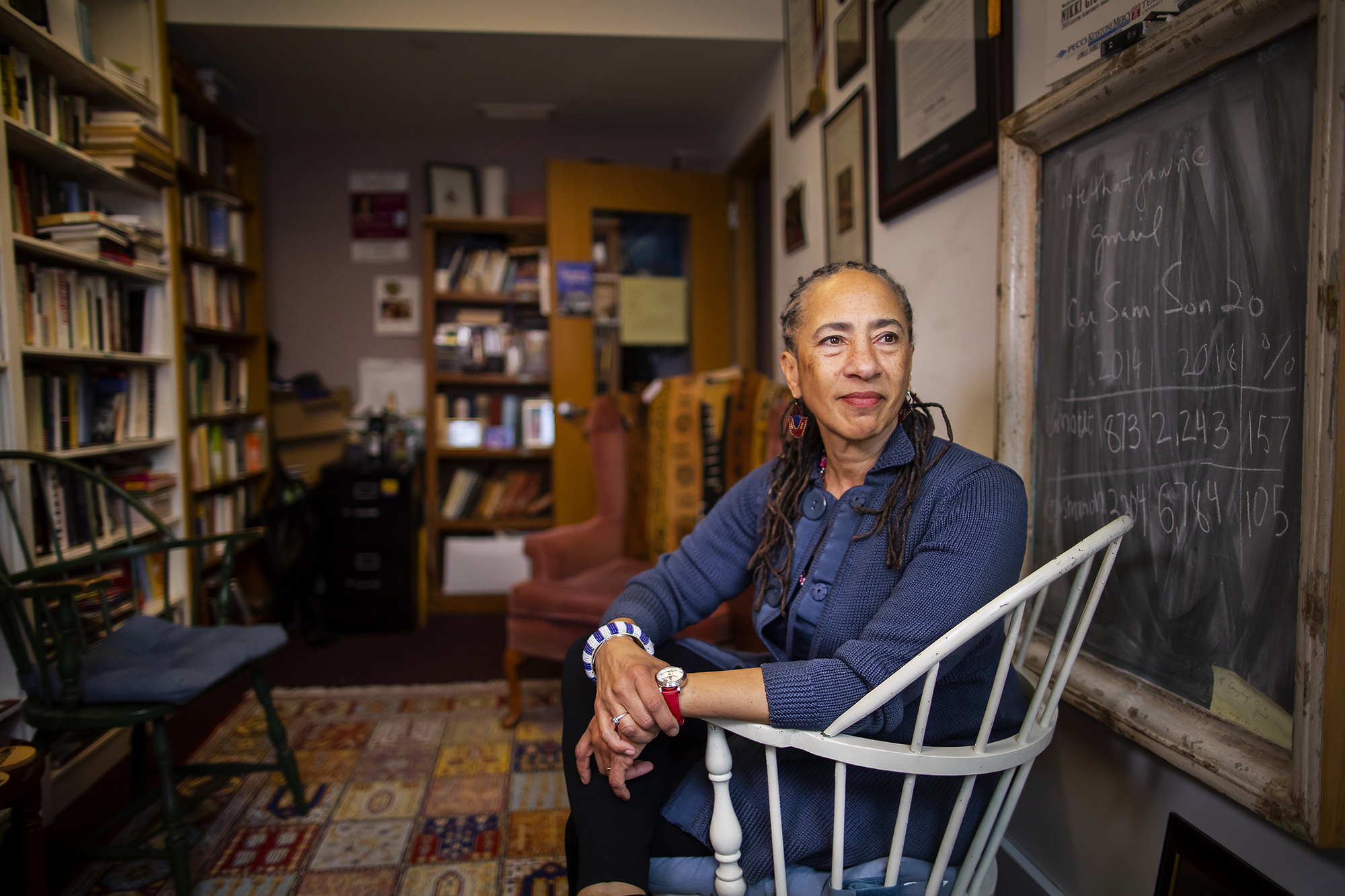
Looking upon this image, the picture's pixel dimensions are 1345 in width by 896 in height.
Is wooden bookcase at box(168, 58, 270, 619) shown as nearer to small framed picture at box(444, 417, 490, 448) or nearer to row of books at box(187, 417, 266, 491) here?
row of books at box(187, 417, 266, 491)

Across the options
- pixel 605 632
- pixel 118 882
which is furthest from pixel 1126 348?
pixel 118 882

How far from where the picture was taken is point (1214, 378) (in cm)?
89

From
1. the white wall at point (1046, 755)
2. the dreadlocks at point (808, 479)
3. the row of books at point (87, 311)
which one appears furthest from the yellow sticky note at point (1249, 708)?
the row of books at point (87, 311)

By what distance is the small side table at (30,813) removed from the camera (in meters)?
1.09

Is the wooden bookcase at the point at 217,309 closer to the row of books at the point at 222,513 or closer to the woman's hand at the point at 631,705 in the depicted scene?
the row of books at the point at 222,513

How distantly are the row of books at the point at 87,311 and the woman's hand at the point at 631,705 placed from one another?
1934 millimetres

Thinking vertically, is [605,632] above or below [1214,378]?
below

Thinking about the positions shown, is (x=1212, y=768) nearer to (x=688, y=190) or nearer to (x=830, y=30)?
(x=830, y=30)

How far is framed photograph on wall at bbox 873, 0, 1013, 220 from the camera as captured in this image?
4.58 feet

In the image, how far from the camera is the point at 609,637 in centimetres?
104

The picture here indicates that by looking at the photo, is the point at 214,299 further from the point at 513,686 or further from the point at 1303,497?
the point at 1303,497

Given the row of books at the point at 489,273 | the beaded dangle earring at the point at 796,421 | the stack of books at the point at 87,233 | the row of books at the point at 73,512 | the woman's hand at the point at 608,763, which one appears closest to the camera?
the woman's hand at the point at 608,763

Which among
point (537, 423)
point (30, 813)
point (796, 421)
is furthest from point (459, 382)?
point (796, 421)

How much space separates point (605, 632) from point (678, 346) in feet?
8.88
